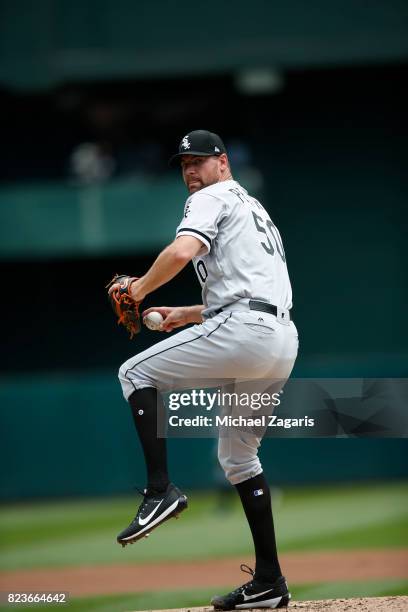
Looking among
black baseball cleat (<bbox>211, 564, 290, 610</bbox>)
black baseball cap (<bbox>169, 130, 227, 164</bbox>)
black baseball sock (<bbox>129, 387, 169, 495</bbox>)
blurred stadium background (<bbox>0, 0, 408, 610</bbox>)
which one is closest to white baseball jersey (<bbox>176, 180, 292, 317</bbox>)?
black baseball cap (<bbox>169, 130, 227, 164</bbox>)

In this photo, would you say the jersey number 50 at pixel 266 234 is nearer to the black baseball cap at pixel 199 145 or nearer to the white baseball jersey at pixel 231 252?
the white baseball jersey at pixel 231 252

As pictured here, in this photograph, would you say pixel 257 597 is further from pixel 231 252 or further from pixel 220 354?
pixel 231 252

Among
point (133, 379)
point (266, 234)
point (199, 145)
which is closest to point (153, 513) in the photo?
point (133, 379)

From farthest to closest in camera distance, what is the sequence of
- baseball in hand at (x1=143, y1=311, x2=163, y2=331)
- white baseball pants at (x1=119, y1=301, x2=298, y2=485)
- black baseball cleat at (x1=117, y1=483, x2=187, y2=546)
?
1. baseball in hand at (x1=143, y1=311, x2=163, y2=331)
2. white baseball pants at (x1=119, y1=301, x2=298, y2=485)
3. black baseball cleat at (x1=117, y1=483, x2=187, y2=546)

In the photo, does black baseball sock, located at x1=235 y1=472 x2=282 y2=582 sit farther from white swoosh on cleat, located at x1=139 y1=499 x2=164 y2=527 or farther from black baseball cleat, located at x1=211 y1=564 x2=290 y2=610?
white swoosh on cleat, located at x1=139 y1=499 x2=164 y2=527

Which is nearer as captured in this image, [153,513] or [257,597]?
[153,513]

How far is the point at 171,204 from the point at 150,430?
10.1 metres

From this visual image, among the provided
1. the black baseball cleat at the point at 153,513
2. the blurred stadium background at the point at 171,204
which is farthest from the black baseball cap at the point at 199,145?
the blurred stadium background at the point at 171,204

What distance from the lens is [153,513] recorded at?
16.0 ft

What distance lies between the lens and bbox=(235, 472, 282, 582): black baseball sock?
5285mm

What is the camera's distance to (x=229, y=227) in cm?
499

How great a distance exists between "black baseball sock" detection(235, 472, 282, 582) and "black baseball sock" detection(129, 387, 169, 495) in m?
0.51

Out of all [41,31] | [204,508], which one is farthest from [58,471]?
[41,31]

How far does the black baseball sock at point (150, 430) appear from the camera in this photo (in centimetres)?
498
